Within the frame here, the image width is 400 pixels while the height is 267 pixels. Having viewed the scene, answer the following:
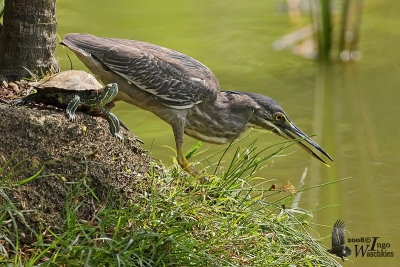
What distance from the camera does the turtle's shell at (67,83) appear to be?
407 centimetres

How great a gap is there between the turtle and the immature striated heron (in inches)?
20.2

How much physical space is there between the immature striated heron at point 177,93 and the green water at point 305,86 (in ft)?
0.58

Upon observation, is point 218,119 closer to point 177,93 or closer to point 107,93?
point 177,93

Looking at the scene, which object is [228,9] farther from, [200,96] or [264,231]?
[264,231]

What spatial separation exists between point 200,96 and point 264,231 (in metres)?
1.01

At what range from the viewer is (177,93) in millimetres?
4852

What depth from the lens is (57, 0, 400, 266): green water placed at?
5.80m

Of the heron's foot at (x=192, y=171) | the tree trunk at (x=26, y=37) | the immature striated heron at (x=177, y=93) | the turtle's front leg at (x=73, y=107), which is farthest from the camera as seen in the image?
the tree trunk at (x=26, y=37)

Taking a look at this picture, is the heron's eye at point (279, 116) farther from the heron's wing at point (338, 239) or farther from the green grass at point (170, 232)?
the heron's wing at point (338, 239)

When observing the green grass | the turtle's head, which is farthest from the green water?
the turtle's head

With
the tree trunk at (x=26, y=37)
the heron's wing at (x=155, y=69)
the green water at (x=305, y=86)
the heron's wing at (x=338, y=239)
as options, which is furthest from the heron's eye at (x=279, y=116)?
the tree trunk at (x=26, y=37)

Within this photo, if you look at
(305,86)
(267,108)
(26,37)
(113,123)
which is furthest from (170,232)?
(305,86)

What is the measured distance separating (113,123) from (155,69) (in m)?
0.69

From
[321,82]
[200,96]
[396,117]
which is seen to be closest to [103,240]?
[200,96]
